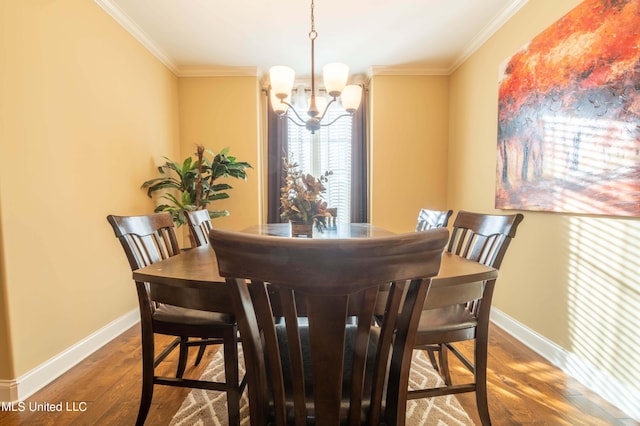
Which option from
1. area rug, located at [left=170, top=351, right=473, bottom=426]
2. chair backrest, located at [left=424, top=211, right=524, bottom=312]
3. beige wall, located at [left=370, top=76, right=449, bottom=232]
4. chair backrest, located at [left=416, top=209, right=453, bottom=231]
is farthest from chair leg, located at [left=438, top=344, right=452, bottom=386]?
beige wall, located at [left=370, top=76, right=449, bottom=232]

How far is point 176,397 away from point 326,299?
1580mm

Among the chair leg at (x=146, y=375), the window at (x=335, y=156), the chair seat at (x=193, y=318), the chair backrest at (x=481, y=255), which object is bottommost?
the chair leg at (x=146, y=375)

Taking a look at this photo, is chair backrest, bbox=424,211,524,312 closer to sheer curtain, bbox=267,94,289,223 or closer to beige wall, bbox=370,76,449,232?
beige wall, bbox=370,76,449,232

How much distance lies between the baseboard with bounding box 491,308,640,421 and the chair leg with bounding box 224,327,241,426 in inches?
76.4

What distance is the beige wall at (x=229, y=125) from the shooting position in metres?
3.75

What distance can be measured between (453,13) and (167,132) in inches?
120

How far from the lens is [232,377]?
3.99 ft

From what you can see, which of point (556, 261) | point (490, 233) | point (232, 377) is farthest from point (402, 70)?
point (232, 377)

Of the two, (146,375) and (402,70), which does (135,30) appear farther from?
(146,375)

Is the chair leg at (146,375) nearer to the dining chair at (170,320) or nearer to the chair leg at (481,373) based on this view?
the dining chair at (170,320)

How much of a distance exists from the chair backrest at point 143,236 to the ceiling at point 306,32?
1.93 meters

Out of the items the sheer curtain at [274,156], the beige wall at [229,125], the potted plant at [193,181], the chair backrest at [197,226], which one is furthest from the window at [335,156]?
the chair backrest at [197,226]

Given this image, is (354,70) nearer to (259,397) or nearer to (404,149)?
(404,149)

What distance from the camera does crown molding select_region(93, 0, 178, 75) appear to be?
8.03 ft
